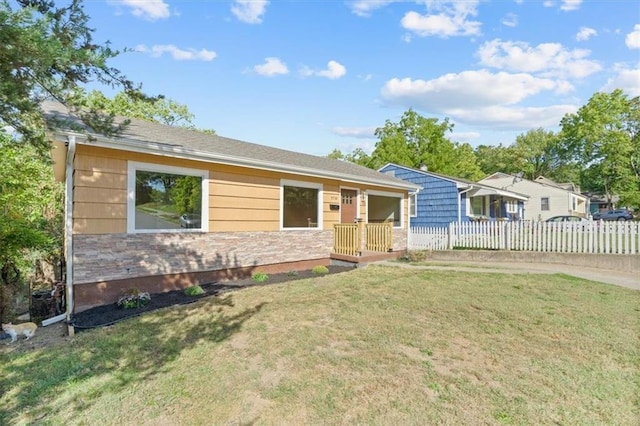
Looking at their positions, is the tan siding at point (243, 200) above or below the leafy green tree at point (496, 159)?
below

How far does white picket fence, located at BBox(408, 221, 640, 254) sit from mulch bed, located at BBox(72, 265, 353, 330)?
24.5 feet

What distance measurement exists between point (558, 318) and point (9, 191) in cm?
1085

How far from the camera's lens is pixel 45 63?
3121mm

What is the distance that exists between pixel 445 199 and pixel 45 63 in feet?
55.7

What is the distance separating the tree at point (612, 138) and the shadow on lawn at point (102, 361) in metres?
38.7

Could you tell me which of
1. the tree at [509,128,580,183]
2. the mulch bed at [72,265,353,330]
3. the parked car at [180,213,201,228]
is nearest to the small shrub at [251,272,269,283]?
the mulch bed at [72,265,353,330]

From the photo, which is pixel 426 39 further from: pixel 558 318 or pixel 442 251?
pixel 558 318

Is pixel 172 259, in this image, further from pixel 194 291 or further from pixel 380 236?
pixel 380 236

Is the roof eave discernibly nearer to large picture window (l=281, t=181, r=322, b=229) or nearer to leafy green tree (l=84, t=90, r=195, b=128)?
large picture window (l=281, t=181, r=322, b=229)

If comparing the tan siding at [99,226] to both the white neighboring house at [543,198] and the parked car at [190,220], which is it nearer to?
the parked car at [190,220]

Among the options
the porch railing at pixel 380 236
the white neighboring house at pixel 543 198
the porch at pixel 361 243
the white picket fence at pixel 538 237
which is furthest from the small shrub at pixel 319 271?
the white neighboring house at pixel 543 198

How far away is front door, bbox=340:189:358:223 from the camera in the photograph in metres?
11.2

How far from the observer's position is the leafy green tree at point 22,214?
6.11 metres

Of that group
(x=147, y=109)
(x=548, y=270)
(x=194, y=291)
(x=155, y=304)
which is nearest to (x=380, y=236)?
(x=548, y=270)
